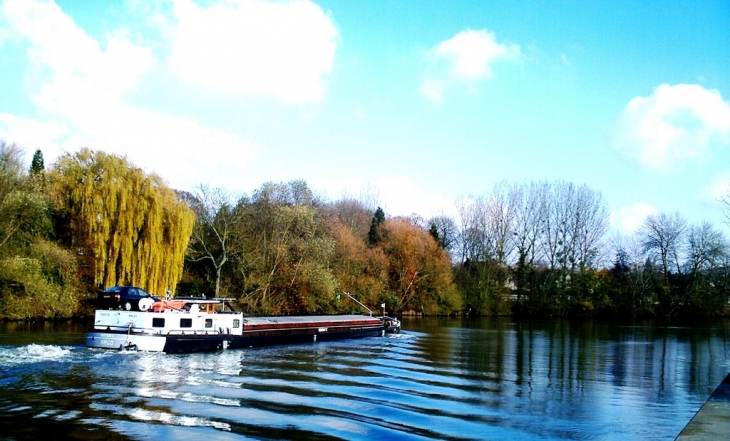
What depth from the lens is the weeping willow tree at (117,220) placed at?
148 feet

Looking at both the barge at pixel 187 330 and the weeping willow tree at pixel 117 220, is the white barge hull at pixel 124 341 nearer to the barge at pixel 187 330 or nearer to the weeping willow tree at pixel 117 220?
the barge at pixel 187 330

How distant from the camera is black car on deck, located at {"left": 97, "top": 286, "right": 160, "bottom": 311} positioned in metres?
32.3

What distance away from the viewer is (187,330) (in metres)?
33.0

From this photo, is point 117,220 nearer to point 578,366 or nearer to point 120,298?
point 120,298

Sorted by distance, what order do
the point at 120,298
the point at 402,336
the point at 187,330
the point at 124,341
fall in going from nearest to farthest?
the point at 124,341 < the point at 187,330 < the point at 120,298 < the point at 402,336

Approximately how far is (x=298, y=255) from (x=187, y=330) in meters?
28.1

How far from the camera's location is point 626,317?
297 ft

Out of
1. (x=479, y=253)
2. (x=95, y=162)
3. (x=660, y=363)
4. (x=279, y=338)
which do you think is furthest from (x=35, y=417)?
(x=479, y=253)

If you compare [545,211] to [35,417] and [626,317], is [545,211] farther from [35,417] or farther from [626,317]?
[35,417]

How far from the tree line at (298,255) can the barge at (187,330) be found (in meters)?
12.4

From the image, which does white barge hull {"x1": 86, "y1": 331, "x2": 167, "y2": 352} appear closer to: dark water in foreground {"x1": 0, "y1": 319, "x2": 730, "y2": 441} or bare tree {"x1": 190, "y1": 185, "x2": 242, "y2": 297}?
dark water in foreground {"x1": 0, "y1": 319, "x2": 730, "y2": 441}

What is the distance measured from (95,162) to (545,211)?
64.4m

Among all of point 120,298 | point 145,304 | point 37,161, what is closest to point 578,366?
point 145,304

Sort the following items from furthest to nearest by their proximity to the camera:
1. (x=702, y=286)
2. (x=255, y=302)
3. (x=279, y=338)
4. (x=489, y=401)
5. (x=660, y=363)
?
(x=702, y=286)
(x=255, y=302)
(x=279, y=338)
(x=660, y=363)
(x=489, y=401)
